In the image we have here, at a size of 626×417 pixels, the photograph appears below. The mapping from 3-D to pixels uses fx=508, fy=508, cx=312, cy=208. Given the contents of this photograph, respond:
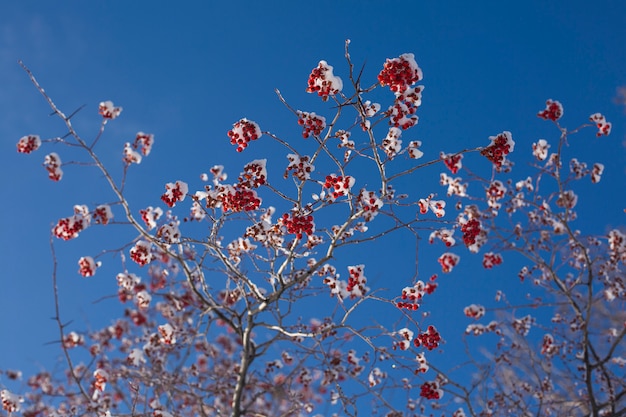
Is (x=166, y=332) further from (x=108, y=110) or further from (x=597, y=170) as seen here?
(x=597, y=170)

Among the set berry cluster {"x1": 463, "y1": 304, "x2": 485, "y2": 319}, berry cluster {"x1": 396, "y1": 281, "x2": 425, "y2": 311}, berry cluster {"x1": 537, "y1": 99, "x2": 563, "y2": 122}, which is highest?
berry cluster {"x1": 537, "y1": 99, "x2": 563, "y2": 122}

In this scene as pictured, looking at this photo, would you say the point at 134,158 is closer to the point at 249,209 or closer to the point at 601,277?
the point at 249,209

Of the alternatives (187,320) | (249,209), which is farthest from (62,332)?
(187,320)

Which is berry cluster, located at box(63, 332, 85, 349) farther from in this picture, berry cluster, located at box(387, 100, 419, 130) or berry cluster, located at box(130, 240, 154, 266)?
berry cluster, located at box(387, 100, 419, 130)

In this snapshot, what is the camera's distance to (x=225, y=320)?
5.23 metres

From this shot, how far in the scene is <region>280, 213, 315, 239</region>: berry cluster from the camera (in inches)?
164

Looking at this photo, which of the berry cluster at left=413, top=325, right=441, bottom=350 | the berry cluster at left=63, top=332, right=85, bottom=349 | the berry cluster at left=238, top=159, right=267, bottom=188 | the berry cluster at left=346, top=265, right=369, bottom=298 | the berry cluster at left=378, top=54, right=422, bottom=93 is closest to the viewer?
the berry cluster at left=378, top=54, right=422, bottom=93

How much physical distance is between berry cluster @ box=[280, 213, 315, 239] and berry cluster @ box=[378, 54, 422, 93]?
48.9 inches

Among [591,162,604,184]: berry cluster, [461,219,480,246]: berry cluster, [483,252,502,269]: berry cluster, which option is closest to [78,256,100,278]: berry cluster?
[461,219,480,246]: berry cluster

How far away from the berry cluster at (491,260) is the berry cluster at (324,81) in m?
4.32

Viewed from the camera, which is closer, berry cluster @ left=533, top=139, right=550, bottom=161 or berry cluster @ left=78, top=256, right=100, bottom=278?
berry cluster @ left=78, top=256, right=100, bottom=278

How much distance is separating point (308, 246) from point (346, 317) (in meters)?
0.77

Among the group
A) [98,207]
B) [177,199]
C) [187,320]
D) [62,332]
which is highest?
[187,320]

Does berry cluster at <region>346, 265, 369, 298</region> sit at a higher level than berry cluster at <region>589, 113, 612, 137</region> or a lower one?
lower
